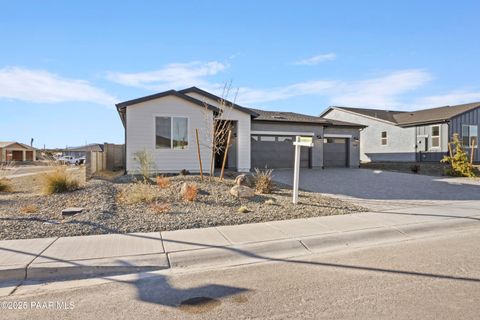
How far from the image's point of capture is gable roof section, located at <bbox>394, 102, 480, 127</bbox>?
2628cm

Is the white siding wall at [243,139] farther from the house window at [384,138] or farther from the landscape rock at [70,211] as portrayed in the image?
the house window at [384,138]

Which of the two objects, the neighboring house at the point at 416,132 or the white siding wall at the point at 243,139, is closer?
the white siding wall at the point at 243,139

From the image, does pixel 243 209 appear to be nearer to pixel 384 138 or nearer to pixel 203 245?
pixel 203 245

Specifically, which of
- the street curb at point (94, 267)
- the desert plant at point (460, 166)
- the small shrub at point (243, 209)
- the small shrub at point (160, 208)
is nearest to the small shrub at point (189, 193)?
the small shrub at point (160, 208)

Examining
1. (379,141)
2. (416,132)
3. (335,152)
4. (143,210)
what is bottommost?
(143,210)

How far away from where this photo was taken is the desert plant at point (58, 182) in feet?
33.4

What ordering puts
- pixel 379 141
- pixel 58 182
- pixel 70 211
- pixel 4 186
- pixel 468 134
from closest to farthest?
1. pixel 70 211
2. pixel 58 182
3. pixel 4 186
4. pixel 468 134
5. pixel 379 141

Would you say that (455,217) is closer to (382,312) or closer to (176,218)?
(382,312)

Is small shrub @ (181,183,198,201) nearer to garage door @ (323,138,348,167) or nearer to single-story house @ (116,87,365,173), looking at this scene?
single-story house @ (116,87,365,173)

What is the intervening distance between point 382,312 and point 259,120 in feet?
55.4

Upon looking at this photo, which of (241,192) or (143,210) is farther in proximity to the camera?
(241,192)

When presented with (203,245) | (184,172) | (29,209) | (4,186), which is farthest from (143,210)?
(4,186)

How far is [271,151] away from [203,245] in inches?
598

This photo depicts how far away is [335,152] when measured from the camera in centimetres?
2288
